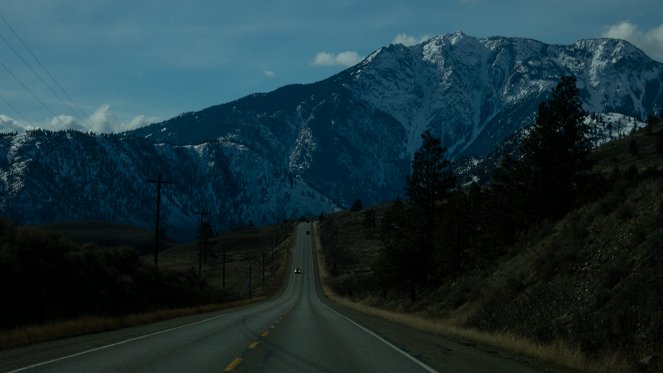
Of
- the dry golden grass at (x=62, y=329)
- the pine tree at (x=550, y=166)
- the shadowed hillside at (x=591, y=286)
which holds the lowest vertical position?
the dry golden grass at (x=62, y=329)

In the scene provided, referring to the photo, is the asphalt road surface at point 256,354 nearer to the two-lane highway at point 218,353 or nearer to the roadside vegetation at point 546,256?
the two-lane highway at point 218,353

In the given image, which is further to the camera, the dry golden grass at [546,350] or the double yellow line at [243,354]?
the dry golden grass at [546,350]

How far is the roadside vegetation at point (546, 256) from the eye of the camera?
587 inches

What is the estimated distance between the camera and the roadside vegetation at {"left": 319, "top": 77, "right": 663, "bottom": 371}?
14.9 m

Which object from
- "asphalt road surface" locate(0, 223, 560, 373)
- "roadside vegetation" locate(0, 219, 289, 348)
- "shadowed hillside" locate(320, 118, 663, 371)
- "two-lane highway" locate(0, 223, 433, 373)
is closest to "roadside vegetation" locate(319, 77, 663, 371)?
"shadowed hillside" locate(320, 118, 663, 371)

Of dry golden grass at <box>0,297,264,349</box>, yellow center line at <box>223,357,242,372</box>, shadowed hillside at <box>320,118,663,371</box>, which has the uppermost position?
shadowed hillside at <box>320,118,663,371</box>

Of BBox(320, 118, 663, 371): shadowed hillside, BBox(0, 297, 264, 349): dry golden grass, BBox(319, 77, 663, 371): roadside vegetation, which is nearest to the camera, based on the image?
BBox(320, 118, 663, 371): shadowed hillside

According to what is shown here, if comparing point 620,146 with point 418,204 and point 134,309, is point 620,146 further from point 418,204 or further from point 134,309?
point 134,309

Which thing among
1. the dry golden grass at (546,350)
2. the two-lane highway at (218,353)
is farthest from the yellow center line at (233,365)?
the dry golden grass at (546,350)

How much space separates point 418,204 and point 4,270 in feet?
123

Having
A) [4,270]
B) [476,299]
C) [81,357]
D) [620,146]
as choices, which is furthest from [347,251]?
[81,357]

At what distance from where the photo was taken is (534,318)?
19.7 m

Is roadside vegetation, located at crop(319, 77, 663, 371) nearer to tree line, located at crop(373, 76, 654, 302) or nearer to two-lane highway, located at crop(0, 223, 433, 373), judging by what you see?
tree line, located at crop(373, 76, 654, 302)

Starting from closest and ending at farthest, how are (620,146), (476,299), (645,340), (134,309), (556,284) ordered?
(645,340)
(556,284)
(476,299)
(134,309)
(620,146)
